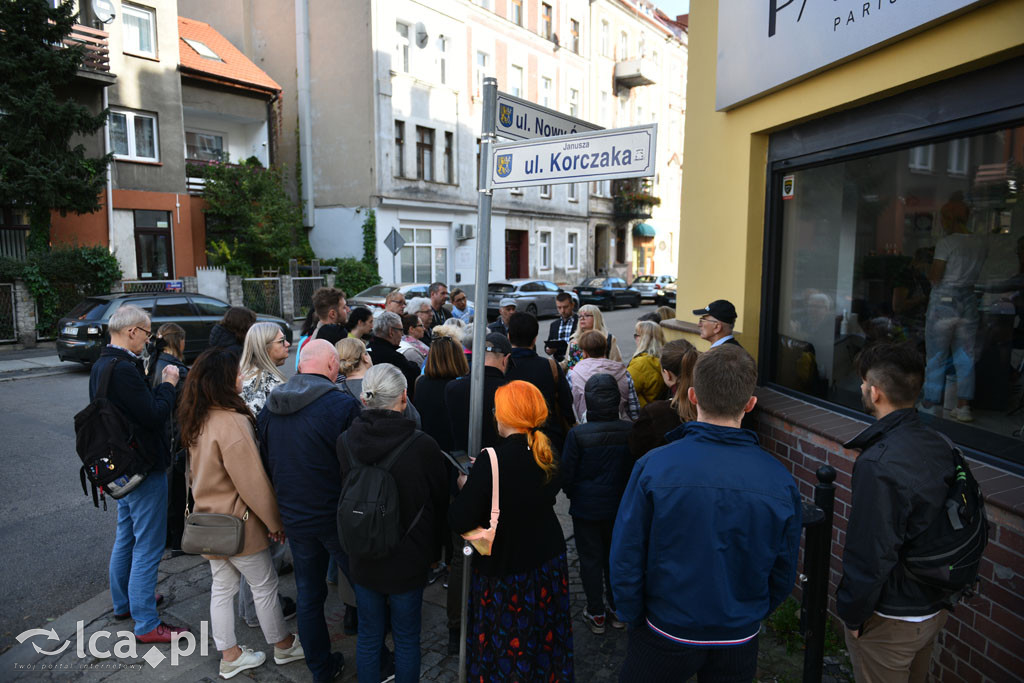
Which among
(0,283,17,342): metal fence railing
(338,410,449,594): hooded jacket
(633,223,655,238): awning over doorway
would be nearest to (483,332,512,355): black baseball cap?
(338,410,449,594): hooded jacket

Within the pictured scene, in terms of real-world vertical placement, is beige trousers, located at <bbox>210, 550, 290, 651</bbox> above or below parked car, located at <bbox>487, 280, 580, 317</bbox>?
below

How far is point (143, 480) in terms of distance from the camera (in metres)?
3.72

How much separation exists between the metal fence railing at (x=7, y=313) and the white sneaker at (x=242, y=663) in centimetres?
1510

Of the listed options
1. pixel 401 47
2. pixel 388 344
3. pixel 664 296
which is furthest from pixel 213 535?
pixel 664 296

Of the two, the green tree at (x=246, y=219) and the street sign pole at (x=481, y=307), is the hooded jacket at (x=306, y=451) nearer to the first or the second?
the street sign pole at (x=481, y=307)

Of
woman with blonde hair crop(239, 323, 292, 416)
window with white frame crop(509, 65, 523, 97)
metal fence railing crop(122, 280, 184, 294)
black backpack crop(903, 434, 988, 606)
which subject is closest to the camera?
black backpack crop(903, 434, 988, 606)

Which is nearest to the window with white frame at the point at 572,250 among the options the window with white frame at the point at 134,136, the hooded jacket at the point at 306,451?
the window with white frame at the point at 134,136

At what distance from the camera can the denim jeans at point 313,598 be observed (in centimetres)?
328

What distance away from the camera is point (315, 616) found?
3.29m

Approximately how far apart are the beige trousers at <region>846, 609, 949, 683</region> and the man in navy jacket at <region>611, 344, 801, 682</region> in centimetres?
47

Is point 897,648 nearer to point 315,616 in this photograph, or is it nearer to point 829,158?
point 315,616

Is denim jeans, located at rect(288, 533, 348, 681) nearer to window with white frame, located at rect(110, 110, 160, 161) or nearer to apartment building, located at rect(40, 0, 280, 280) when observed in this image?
apartment building, located at rect(40, 0, 280, 280)

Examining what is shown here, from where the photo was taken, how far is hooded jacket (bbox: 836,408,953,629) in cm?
227

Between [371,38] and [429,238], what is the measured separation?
24.8ft
